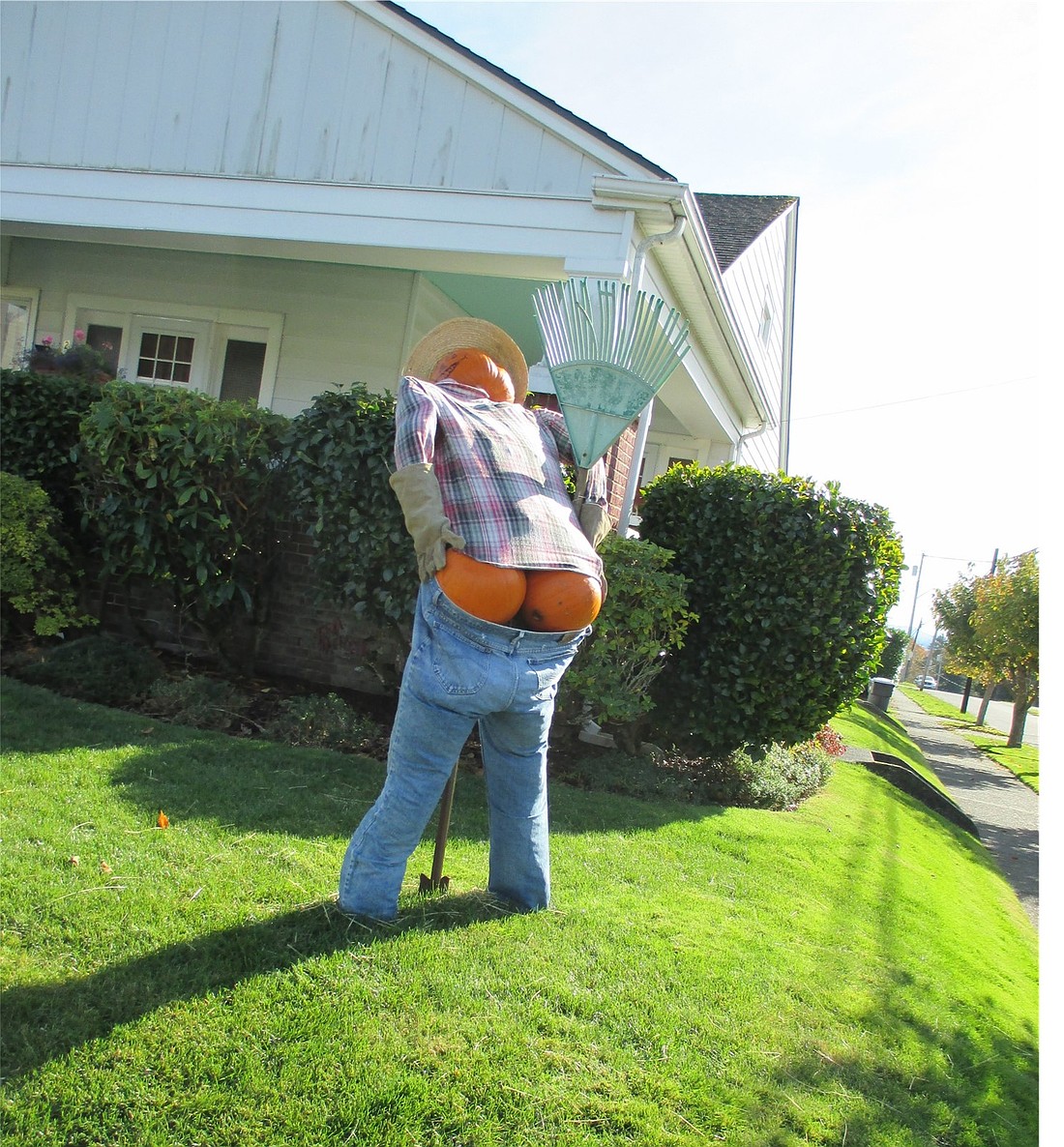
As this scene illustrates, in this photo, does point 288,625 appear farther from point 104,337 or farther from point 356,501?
point 104,337

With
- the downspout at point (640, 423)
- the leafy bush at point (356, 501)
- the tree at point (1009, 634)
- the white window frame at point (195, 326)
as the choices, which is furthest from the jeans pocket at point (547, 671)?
the tree at point (1009, 634)

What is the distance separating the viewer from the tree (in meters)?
17.8

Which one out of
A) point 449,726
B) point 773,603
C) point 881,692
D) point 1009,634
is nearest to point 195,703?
point 449,726

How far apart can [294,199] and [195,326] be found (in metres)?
2.62

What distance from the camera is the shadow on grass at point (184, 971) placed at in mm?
2297

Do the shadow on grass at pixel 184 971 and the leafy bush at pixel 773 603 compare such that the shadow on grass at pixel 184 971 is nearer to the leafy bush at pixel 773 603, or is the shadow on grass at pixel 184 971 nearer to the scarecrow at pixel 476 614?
the scarecrow at pixel 476 614

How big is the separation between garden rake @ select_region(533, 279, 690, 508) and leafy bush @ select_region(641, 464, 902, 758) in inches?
105

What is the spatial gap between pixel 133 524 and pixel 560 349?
11.8 feet

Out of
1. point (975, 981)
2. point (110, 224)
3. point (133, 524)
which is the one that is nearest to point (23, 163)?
point (110, 224)

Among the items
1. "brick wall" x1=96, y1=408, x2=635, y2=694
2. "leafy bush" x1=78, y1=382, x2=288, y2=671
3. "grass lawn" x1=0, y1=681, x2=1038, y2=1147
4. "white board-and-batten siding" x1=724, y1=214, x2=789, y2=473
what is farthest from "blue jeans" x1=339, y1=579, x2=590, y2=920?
"white board-and-batten siding" x1=724, y1=214, x2=789, y2=473

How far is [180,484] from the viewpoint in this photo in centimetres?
578

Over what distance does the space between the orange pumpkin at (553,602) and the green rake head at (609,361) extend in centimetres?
63

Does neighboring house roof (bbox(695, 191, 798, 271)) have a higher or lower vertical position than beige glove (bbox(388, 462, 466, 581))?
higher

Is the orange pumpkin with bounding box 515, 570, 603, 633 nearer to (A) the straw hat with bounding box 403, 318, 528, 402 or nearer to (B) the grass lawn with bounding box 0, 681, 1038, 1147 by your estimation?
(A) the straw hat with bounding box 403, 318, 528, 402
